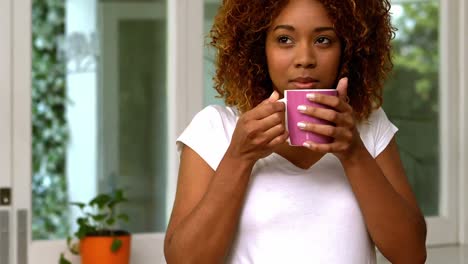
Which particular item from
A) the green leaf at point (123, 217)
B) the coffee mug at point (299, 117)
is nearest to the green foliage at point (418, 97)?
the green leaf at point (123, 217)

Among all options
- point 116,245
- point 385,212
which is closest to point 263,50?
point 385,212

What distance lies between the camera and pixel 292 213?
1075 millimetres

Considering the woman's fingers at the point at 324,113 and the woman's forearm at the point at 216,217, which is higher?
the woman's fingers at the point at 324,113

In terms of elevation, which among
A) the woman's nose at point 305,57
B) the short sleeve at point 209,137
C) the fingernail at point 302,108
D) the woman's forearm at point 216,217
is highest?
the woman's nose at point 305,57

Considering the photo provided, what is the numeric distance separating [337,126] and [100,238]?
1.31 meters

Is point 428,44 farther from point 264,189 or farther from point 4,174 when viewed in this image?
point 264,189

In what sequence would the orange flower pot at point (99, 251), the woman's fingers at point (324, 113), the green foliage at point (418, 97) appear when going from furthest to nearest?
the green foliage at point (418, 97) < the orange flower pot at point (99, 251) < the woman's fingers at point (324, 113)

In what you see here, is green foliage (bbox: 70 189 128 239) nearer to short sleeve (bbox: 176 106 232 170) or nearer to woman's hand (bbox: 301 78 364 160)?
short sleeve (bbox: 176 106 232 170)

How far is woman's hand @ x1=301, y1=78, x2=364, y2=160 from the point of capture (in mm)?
998

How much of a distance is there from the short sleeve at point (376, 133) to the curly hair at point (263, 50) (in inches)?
0.5

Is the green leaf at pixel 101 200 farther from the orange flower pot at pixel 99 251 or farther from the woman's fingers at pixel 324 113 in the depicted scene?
the woman's fingers at pixel 324 113

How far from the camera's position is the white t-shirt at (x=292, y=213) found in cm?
107

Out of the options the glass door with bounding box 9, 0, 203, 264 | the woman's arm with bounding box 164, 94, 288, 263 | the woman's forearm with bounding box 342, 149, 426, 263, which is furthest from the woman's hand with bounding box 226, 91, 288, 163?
the glass door with bounding box 9, 0, 203, 264

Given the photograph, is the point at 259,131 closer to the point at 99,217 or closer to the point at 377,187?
the point at 377,187
